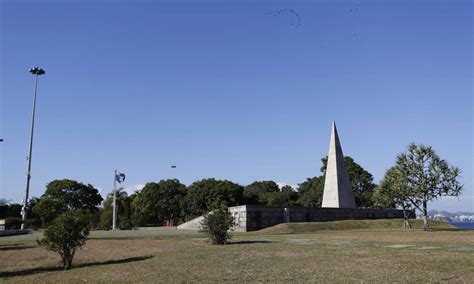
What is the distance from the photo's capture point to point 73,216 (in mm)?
14539

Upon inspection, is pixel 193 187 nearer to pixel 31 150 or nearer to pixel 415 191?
pixel 31 150

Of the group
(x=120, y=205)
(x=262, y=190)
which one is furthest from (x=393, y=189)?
(x=262, y=190)

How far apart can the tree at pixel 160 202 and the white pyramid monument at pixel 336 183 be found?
38.5 m

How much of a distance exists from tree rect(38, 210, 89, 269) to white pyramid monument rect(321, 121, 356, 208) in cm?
3663

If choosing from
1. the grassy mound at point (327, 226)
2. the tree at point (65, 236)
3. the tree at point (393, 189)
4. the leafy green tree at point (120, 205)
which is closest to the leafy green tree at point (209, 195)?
the leafy green tree at point (120, 205)

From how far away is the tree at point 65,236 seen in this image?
13812mm

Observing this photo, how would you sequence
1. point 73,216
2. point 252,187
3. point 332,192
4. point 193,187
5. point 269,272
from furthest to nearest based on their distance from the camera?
point 252,187 < point 193,187 < point 332,192 < point 73,216 < point 269,272

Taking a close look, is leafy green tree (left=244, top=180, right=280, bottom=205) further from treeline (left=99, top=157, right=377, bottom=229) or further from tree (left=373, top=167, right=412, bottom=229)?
tree (left=373, top=167, right=412, bottom=229)

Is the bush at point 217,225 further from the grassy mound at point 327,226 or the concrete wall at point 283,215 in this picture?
the concrete wall at point 283,215

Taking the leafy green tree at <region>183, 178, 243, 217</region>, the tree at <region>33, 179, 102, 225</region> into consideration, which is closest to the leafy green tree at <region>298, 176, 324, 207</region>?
the leafy green tree at <region>183, 178, 243, 217</region>

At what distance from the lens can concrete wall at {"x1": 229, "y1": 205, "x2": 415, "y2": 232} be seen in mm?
37562

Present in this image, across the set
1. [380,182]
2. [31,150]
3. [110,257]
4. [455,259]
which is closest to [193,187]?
[31,150]

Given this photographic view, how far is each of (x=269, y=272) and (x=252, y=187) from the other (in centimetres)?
9659

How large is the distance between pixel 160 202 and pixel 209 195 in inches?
478
